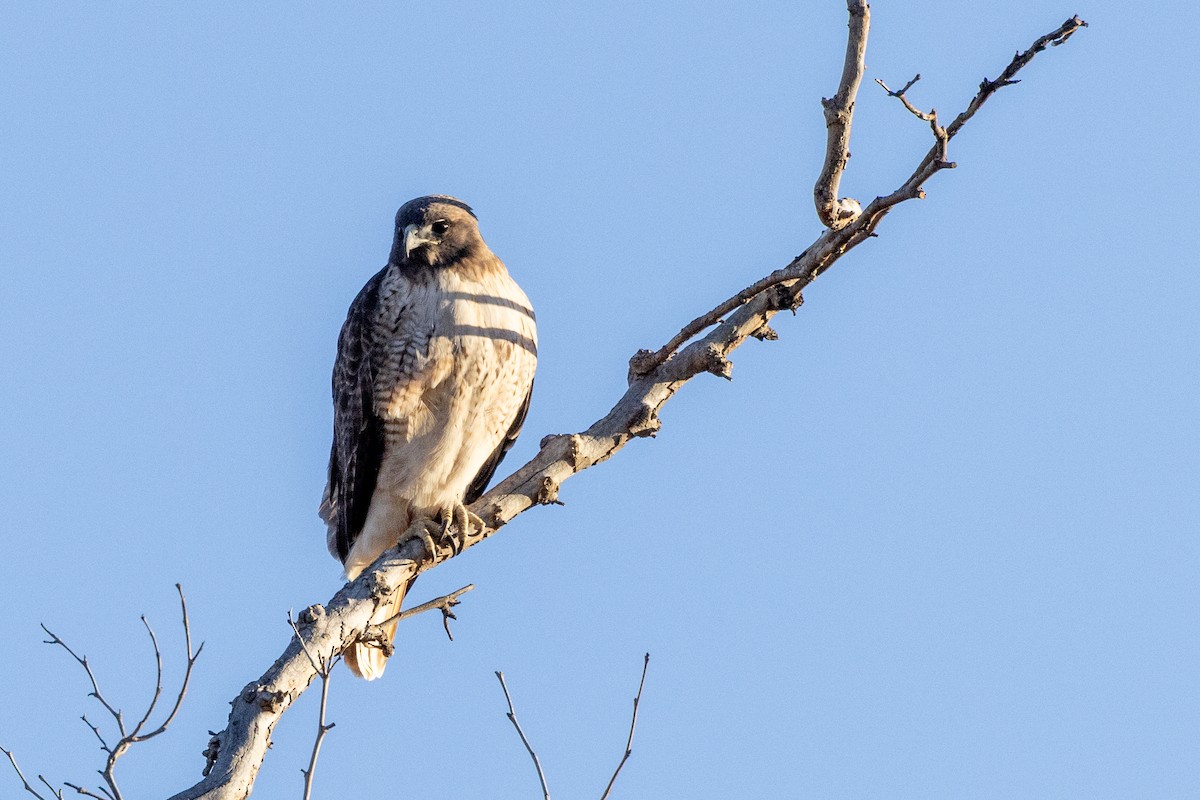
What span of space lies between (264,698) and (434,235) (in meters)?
2.92

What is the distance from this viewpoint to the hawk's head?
6785mm

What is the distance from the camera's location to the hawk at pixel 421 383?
6.52 meters

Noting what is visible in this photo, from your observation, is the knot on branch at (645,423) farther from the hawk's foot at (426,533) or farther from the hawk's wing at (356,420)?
the hawk's wing at (356,420)

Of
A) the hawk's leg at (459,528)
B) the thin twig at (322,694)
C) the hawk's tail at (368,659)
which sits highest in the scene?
the hawk's leg at (459,528)

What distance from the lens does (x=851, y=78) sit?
16.4ft

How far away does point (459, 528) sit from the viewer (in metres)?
6.09

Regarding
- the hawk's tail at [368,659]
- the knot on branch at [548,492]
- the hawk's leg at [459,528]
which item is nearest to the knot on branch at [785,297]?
the knot on branch at [548,492]

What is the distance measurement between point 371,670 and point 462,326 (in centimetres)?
156

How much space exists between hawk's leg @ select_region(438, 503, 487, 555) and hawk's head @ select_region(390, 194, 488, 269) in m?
1.22

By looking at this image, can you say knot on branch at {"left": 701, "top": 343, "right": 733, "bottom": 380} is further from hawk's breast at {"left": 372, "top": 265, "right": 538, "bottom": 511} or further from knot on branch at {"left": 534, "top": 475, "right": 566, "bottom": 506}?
hawk's breast at {"left": 372, "top": 265, "right": 538, "bottom": 511}

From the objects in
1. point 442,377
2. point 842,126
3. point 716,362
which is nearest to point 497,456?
point 442,377

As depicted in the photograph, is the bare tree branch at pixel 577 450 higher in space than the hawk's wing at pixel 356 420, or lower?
lower

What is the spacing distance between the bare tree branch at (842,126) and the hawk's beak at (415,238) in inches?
82.3

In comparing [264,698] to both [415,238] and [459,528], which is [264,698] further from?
[415,238]
